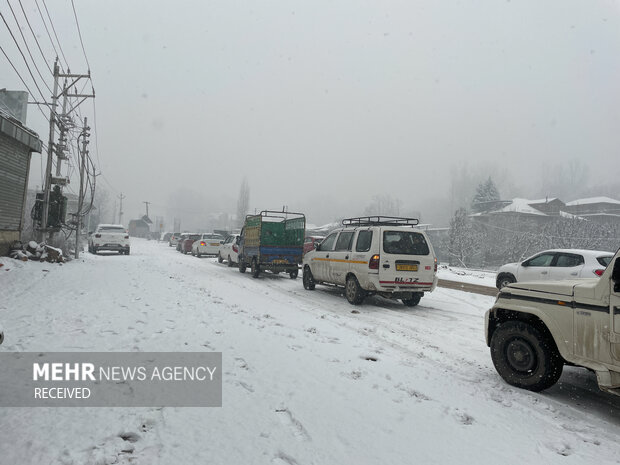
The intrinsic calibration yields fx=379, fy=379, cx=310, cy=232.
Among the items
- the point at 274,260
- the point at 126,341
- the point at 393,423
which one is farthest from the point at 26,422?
the point at 274,260

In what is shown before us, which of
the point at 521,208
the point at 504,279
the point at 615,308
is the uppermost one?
the point at 521,208

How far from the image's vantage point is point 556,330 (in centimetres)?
393

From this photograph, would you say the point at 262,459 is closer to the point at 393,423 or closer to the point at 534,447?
the point at 393,423

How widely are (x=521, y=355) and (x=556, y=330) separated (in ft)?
1.81

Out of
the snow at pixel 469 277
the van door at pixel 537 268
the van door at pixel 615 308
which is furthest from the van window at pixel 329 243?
the snow at pixel 469 277

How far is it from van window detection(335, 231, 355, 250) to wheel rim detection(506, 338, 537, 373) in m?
5.63

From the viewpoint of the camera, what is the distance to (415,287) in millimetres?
8891

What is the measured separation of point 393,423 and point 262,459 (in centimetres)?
120

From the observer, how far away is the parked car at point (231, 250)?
18.4 meters

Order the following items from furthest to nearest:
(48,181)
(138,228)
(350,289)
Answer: (138,228), (48,181), (350,289)

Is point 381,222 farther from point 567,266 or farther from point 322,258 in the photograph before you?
point 567,266

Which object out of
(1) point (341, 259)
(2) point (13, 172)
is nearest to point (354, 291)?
(1) point (341, 259)

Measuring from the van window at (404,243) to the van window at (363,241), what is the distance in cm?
41

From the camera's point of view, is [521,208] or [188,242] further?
[521,208]
